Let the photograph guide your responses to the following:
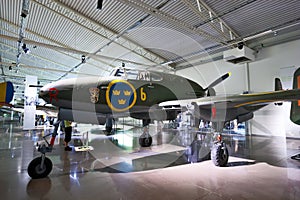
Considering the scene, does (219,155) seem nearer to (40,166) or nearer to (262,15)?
(40,166)

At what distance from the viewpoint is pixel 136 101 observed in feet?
15.9

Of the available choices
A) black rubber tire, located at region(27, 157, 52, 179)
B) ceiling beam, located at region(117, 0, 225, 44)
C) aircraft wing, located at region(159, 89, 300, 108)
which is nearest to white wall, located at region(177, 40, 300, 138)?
ceiling beam, located at region(117, 0, 225, 44)

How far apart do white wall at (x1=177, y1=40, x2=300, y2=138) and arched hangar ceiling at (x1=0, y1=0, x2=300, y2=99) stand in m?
0.82

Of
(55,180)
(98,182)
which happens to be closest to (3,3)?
(55,180)

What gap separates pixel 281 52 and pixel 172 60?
734 cm

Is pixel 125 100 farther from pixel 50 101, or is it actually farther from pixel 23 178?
pixel 23 178

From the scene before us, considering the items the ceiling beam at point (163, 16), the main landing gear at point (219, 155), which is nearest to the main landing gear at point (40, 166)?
the main landing gear at point (219, 155)

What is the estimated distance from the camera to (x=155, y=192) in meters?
2.98

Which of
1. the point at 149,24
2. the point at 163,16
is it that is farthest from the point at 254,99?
the point at 149,24

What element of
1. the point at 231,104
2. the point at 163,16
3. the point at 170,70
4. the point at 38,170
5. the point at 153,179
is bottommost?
the point at 153,179

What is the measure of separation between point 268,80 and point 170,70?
26.9 ft

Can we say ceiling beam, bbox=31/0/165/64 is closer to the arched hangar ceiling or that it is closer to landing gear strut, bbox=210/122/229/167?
the arched hangar ceiling

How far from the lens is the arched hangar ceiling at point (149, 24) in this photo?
8.25 metres

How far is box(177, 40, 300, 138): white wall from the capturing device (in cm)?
1012
